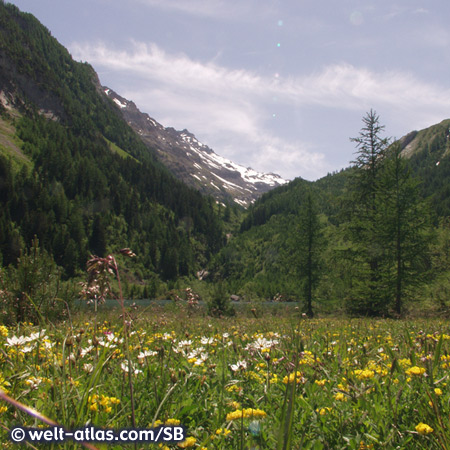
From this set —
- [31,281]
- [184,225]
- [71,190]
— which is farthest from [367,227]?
[184,225]

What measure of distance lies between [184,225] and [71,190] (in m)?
56.0

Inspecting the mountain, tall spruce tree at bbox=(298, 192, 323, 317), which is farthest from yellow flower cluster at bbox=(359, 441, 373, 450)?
the mountain

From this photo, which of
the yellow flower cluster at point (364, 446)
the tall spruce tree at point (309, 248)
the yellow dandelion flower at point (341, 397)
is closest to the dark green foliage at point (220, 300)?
the tall spruce tree at point (309, 248)

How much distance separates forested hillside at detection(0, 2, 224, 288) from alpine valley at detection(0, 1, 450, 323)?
57 cm

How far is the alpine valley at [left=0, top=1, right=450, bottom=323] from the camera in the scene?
60.8 ft

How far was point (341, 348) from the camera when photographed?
3.64 metres

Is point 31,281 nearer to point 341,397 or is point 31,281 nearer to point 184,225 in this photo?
point 341,397

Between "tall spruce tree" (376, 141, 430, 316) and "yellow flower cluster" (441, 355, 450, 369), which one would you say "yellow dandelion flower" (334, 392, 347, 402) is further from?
"tall spruce tree" (376, 141, 430, 316)

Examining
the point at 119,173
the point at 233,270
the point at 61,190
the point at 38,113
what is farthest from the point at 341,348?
the point at 38,113

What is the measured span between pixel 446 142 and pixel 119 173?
609ft

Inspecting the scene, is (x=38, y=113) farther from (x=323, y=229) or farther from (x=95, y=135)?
(x=323, y=229)

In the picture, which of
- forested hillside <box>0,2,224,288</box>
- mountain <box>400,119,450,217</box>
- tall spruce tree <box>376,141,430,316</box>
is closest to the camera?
tall spruce tree <box>376,141,430,316</box>

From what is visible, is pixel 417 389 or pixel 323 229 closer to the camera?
pixel 417 389

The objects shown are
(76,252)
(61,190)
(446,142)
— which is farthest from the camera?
(446,142)
